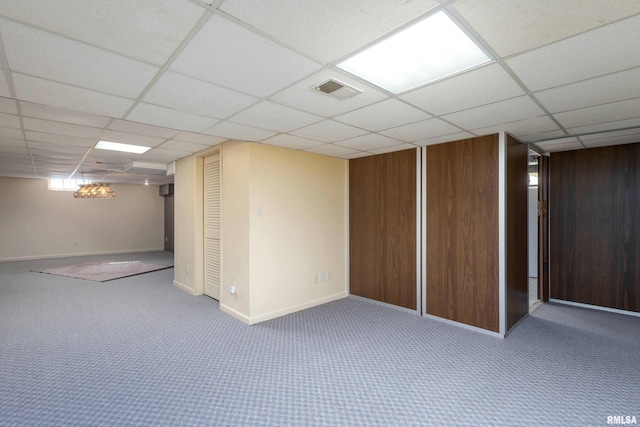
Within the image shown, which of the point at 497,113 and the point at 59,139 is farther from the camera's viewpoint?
the point at 59,139

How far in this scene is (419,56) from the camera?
1.87 metres

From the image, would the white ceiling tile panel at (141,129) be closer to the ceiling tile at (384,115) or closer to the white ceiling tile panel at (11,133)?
the white ceiling tile panel at (11,133)

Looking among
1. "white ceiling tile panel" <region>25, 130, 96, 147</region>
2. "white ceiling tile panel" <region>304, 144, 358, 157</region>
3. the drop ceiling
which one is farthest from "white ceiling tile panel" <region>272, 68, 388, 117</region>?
"white ceiling tile panel" <region>25, 130, 96, 147</region>

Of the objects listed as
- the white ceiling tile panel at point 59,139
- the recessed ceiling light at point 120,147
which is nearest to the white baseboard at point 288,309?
the recessed ceiling light at point 120,147

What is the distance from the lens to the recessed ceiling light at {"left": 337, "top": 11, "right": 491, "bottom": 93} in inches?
63.8

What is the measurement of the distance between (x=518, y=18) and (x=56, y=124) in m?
4.19

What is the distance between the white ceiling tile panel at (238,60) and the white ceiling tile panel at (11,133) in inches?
121

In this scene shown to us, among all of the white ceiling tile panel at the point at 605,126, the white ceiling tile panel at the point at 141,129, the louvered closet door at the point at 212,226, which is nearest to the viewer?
the white ceiling tile panel at the point at 605,126

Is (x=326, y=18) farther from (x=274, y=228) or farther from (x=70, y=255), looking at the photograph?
(x=70, y=255)

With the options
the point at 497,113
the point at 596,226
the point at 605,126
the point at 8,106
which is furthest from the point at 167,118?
the point at 596,226

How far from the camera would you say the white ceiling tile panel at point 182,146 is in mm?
4370

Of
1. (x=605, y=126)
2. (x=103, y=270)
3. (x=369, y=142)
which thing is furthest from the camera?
(x=103, y=270)

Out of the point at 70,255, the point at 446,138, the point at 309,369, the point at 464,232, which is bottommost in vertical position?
the point at 309,369

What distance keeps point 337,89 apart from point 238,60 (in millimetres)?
767
